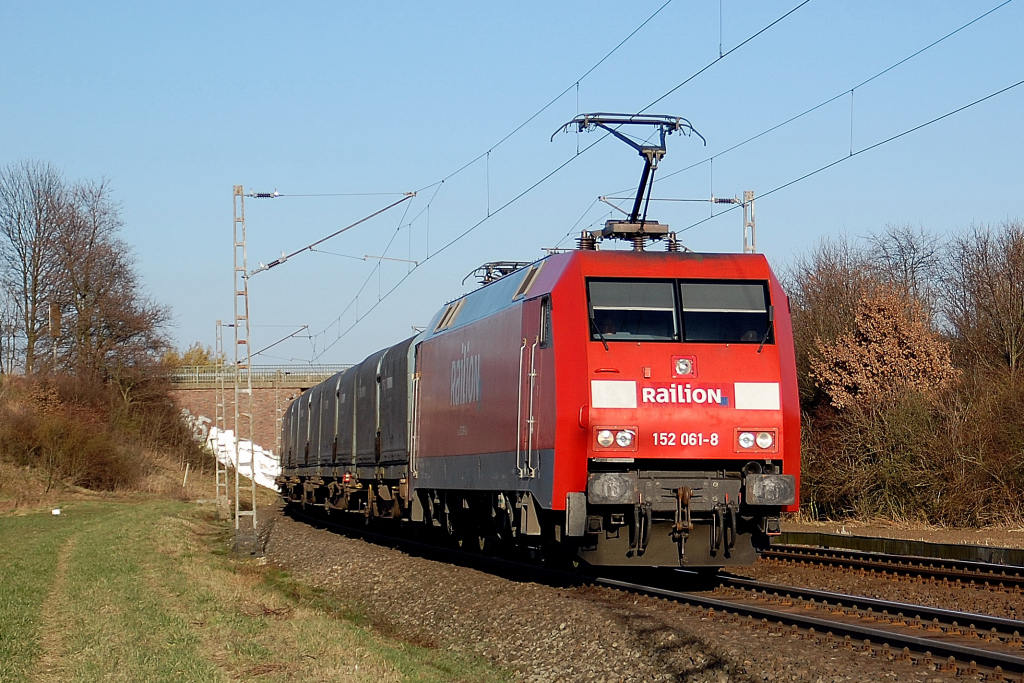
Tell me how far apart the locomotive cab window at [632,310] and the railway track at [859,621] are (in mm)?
2899

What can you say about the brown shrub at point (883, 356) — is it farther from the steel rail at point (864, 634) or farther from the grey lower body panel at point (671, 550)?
the steel rail at point (864, 634)

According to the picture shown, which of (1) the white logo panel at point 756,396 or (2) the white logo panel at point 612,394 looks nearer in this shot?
(2) the white logo panel at point 612,394

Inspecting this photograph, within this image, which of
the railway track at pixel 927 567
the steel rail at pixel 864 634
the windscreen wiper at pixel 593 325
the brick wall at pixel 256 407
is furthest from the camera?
the brick wall at pixel 256 407

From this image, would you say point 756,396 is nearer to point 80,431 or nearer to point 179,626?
point 179,626

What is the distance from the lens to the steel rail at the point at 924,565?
14055mm

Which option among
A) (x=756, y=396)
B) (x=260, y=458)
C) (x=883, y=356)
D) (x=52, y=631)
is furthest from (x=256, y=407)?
(x=756, y=396)

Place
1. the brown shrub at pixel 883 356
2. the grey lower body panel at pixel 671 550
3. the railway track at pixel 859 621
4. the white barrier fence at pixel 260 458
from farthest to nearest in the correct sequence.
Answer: the white barrier fence at pixel 260 458, the brown shrub at pixel 883 356, the grey lower body panel at pixel 671 550, the railway track at pixel 859 621

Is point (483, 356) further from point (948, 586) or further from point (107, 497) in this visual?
point (107, 497)

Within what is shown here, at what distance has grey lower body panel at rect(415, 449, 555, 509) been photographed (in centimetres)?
1288

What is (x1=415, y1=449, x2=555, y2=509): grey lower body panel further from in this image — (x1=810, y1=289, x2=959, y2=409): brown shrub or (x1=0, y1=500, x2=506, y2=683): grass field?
(x1=810, y1=289, x2=959, y2=409): brown shrub

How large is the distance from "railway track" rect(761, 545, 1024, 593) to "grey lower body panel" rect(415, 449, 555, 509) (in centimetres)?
502

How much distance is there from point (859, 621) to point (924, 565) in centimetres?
608

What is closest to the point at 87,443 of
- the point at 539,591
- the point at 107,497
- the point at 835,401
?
the point at 107,497

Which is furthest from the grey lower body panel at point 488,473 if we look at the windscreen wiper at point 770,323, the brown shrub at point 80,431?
the brown shrub at point 80,431
